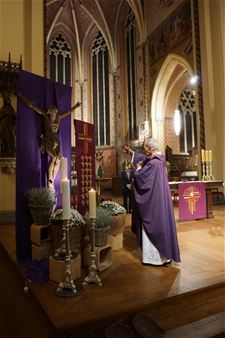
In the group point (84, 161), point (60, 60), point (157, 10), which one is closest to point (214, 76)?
point (157, 10)

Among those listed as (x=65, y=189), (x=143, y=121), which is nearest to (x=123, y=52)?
(x=143, y=121)

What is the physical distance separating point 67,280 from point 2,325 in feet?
1.91

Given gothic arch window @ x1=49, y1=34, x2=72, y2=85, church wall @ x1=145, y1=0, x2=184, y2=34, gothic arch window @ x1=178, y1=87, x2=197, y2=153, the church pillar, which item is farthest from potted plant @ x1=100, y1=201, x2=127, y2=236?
gothic arch window @ x1=49, y1=34, x2=72, y2=85

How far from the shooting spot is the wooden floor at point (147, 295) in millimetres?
1981

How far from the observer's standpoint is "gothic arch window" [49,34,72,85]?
15.7 meters

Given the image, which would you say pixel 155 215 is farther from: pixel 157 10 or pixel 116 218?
pixel 157 10

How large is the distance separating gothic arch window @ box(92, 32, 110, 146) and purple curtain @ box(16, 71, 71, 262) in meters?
10.9

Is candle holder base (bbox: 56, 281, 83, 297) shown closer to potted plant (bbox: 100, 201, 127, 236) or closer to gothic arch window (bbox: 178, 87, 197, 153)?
potted plant (bbox: 100, 201, 127, 236)

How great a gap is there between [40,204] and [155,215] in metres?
1.35

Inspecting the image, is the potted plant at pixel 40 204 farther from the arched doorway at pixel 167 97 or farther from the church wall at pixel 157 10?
the church wall at pixel 157 10

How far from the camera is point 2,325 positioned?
77.9 inches

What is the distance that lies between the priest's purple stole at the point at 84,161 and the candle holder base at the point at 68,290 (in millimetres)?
1502

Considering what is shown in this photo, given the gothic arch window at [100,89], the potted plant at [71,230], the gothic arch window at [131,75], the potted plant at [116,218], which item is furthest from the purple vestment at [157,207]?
the gothic arch window at [100,89]

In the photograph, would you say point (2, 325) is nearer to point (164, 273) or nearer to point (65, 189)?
point (65, 189)
